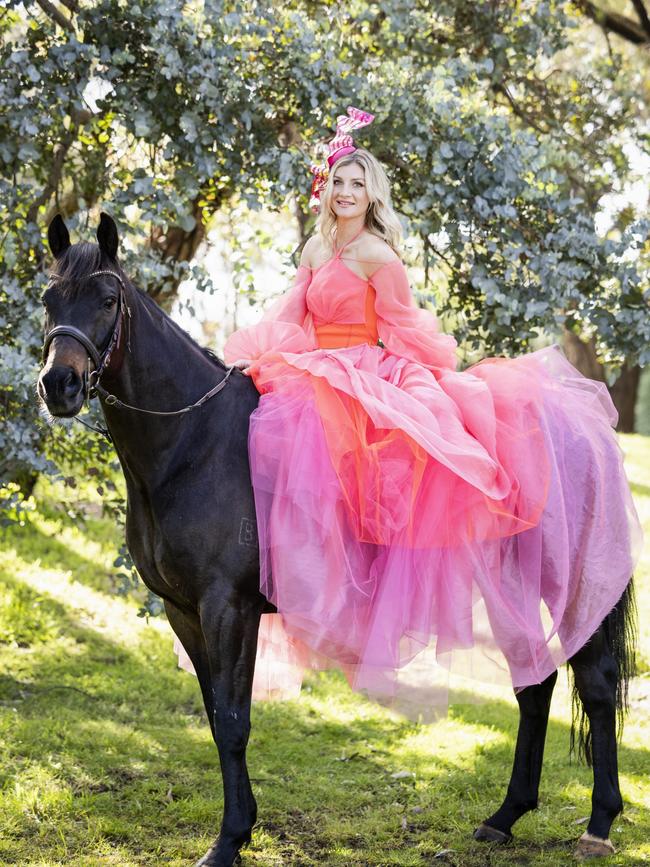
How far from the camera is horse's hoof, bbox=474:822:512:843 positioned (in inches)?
155

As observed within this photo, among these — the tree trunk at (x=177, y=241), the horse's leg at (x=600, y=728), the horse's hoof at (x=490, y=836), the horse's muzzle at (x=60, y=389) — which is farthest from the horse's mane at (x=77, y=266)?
the tree trunk at (x=177, y=241)

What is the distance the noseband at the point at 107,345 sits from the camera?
3.07m

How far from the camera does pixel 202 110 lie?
497 cm

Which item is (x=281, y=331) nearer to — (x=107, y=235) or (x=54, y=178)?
(x=107, y=235)

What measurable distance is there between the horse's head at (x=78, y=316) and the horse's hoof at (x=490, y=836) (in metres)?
2.65

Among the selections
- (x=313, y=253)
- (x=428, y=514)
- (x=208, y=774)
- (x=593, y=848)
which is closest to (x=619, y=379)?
(x=313, y=253)

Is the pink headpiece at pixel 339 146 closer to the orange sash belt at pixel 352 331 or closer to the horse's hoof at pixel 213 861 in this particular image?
the orange sash belt at pixel 352 331

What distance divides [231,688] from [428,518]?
3.40ft

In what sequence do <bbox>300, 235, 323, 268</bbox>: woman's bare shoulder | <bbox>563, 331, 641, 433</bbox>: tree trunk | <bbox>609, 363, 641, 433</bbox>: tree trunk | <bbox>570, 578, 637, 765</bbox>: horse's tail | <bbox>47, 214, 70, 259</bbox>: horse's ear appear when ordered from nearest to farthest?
<bbox>47, 214, 70, 259</bbox>: horse's ear
<bbox>570, 578, 637, 765</bbox>: horse's tail
<bbox>300, 235, 323, 268</bbox>: woman's bare shoulder
<bbox>563, 331, 641, 433</bbox>: tree trunk
<bbox>609, 363, 641, 433</bbox>: tree trunk

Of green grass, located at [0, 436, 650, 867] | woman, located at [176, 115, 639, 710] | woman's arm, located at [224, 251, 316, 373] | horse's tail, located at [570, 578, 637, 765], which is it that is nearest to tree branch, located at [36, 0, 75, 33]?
woman's arm, located at [224, 251, 316, 373]

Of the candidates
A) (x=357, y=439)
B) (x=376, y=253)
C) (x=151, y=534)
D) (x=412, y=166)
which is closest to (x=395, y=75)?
(x=412, y=166)

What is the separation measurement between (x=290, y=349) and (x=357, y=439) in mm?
662

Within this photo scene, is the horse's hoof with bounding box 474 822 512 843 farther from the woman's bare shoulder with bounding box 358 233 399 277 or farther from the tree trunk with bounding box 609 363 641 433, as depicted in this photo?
the tree trunk with bounding box 609 363 641 433

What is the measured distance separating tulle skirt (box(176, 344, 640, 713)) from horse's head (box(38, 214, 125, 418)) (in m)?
0.71
